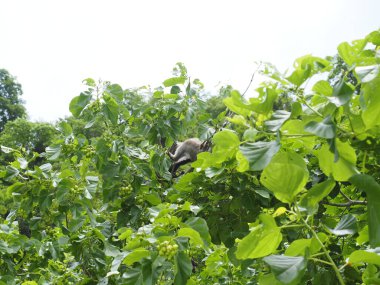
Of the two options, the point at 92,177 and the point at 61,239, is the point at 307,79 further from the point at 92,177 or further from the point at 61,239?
the point at 61,239

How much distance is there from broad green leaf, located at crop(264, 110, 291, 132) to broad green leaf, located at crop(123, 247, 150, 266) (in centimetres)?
53

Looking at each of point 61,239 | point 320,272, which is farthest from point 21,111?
point 320,272

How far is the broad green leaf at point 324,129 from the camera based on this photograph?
27.3 inches

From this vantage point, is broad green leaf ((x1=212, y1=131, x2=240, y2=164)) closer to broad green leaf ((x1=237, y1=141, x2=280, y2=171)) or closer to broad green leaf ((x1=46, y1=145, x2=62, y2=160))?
broad green leaf ((x1=237, y1=141, x2=280, y2=171))

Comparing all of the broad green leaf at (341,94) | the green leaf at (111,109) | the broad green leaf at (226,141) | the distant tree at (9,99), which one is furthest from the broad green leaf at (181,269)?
the distant tree at (9,99)

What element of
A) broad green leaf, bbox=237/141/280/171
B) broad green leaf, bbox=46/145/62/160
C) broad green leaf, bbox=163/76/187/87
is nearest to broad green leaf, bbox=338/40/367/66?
broad green leaf, bbox=237/141/280/171

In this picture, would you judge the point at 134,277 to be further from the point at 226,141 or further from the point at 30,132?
the point at 30,132

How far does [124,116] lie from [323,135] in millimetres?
1880

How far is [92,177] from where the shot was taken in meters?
2.13

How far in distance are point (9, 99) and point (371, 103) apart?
28.5 m

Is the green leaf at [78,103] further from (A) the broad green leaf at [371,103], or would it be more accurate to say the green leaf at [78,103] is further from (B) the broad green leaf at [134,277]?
(A) the broad green leaf at [371,103]

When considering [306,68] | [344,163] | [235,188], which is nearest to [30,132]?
[235,188]

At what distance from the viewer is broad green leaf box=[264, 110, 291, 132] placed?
0.78 meters

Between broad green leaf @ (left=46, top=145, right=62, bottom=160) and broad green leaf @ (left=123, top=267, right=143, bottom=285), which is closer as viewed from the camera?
broad green leaf @ (left=123, top=267, right=143, bottom=285)
